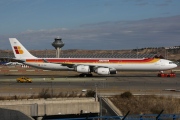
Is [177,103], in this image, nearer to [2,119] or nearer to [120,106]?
[120,106]

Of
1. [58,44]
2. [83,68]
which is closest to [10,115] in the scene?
[83,68]

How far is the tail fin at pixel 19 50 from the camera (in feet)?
225

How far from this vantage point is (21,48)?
6888 centimetres

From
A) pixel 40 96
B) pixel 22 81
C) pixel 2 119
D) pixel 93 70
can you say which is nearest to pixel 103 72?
pixel 93 70

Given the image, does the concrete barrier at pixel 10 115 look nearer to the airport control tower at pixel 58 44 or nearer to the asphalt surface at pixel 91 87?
the asphalt surface at pixel 91 87

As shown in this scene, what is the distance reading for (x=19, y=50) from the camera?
68750mm

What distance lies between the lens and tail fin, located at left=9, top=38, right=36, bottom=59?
68562 mm

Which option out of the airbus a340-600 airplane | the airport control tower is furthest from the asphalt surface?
the airport control tower

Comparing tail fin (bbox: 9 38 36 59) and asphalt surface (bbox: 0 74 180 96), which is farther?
tail fin (bbox: 9 38 36 59)

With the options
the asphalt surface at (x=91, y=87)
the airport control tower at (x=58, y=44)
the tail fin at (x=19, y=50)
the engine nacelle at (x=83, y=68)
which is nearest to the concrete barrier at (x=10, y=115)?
the asphalt surface at (x=91, y=87)

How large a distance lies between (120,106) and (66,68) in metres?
33.3

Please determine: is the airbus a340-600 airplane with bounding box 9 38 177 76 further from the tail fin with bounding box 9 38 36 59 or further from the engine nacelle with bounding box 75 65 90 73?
the tail fin with bounding box 9 38 36 59

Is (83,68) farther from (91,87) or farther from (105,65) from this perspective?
(91,87)

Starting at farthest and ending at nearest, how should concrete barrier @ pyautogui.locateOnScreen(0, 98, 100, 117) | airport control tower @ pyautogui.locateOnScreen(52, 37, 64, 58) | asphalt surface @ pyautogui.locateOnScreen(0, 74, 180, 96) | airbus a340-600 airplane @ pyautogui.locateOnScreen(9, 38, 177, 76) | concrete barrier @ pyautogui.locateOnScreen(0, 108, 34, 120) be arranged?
airport control tower @ pyautogui.locateOnScreen(52, 37, 64, 58) < airbus a340-600 airplane @ pyautogui.locateOnScreen(9, 38, 177, 76) < asphalt surface @ pyautogui.locateOnScreen(0, 74, 180, 96) < concrete barrier @ pyautogui.locateOnScreen(0, 98, 100, 117) < concrete barrier @ pyautogui.locateOnScreen(0, 108, 34, 120)
